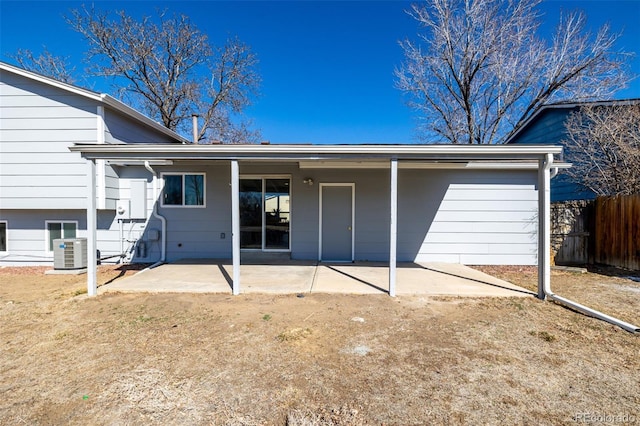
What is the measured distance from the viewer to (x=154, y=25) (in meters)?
15.9

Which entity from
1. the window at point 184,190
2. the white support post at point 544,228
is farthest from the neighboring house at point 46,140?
the white support post at point 544,228

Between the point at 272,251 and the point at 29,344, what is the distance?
5047mm

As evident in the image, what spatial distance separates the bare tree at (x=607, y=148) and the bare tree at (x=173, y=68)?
15.7 metres

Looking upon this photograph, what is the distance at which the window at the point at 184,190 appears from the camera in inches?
304

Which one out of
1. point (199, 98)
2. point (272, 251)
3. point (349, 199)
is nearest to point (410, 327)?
point (349, 199)

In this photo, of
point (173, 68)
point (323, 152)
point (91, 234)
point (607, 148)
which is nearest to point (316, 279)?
point (323, 152)

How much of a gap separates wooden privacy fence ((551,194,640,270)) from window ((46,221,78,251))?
12485mm

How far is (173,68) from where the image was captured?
55.9 feet

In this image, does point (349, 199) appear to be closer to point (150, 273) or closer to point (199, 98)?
point (150, 273)

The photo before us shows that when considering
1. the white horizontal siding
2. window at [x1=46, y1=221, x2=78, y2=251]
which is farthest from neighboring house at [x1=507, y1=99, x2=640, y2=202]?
window at [x1=46, y1=221, x2=78, y2=251]

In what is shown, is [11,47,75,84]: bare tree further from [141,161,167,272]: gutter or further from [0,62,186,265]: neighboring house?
[141,161,167,272]: gutter

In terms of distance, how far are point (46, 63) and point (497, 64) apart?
2171 cm

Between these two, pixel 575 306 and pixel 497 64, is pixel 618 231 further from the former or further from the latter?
pixel 497 64

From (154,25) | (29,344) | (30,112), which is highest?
(154,25)
